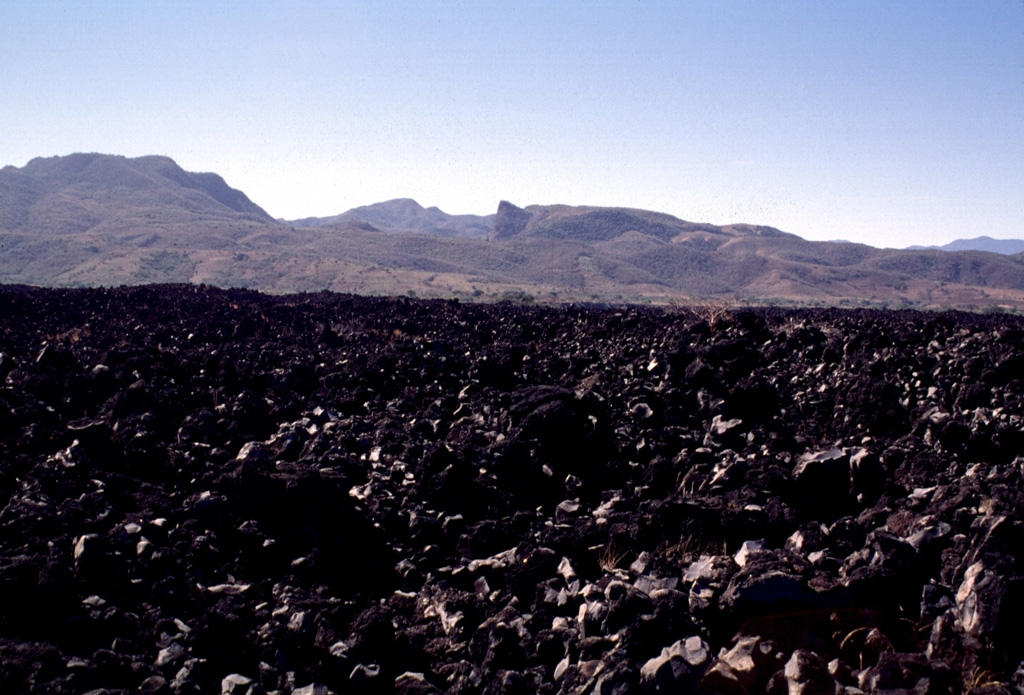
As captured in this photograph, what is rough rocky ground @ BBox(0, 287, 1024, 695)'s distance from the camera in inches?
171

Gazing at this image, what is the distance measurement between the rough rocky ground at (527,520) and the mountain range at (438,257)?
38768 millimetres

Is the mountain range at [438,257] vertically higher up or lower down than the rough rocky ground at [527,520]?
higher up

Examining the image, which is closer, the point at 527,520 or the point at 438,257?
the point at 527,520

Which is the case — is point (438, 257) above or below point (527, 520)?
above

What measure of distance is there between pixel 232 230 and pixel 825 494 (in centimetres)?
11272

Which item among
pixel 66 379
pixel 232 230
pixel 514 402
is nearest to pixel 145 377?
pixel 66 379

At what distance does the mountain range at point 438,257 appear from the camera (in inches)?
2862

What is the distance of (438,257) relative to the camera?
4092 inches

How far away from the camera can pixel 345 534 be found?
675 centimetres

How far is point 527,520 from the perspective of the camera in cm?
697

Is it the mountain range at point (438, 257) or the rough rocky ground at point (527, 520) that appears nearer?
the rough rocky ground at point (527, 520)

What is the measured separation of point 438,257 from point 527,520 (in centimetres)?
9865

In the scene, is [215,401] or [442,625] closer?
[442,625]

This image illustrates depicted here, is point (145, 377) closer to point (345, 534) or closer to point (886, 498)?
point (345, 534)
